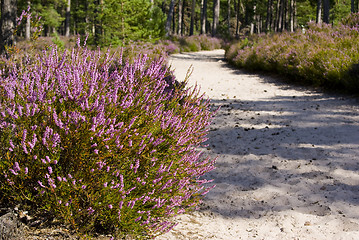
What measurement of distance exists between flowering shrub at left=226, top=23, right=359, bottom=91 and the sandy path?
2.36 feet

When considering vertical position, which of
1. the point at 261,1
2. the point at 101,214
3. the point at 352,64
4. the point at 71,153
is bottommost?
the point at 101,214

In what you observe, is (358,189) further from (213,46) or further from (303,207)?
(213,46)

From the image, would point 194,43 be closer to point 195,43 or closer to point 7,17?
point 195,43

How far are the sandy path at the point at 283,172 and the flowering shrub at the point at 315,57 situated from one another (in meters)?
0.72

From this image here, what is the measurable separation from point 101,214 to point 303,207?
2387 mm

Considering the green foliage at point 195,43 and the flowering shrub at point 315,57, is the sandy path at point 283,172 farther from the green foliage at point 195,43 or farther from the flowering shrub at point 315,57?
the green foliage at point 195,43

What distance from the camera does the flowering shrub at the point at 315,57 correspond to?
803 cm

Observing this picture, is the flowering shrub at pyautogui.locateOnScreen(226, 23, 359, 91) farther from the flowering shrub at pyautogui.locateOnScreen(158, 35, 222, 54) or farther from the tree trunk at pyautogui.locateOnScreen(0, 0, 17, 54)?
the flowering shrub at pyautogui.locateOnScreen(158, 35, 222, 54)

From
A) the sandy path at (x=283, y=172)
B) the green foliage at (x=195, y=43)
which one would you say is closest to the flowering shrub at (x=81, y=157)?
the sandy path at (x=283, y=172)

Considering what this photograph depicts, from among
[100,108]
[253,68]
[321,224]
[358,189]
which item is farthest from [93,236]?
[253,68]

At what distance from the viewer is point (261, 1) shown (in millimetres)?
36812

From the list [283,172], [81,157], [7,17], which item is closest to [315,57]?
[283,172]

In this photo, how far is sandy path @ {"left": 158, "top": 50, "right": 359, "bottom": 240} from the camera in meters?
3.19

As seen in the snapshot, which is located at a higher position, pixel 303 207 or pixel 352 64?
pixel 352 64
